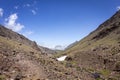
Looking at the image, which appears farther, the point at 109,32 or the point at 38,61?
the point at 109,32

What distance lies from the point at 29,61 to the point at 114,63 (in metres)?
37.9

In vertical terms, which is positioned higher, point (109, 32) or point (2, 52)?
point (109, 32)

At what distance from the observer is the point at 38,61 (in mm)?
45812

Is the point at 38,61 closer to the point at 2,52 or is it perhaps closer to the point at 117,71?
the point at 2,52

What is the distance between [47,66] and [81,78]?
803 centimetres

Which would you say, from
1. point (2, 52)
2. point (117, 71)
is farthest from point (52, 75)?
point (117, 71)

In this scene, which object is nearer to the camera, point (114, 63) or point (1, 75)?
point (1, 75)

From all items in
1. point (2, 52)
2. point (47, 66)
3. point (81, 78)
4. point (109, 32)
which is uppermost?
point (109, 32)

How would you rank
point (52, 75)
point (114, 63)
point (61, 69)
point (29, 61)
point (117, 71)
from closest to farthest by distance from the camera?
point (52, 75) < point (29, 61) < point (61, 69) < point (117, 71) < point (114, 63)

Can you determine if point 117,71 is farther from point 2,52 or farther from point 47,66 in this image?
point 2,52

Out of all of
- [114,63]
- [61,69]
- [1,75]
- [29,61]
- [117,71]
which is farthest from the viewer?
[114,63]

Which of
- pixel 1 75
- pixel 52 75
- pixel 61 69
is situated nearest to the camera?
pixel 1 75

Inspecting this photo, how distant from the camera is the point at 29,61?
43.2m

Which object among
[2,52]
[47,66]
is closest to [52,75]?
[47,66]
